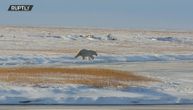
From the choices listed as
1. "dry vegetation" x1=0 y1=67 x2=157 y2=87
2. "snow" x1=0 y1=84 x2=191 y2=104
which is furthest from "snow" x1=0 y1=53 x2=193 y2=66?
"snow" x1=0 y1=84 x2=191 y2=104

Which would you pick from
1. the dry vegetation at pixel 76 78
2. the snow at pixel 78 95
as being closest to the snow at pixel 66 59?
the dry vegetation at pixel 76 78

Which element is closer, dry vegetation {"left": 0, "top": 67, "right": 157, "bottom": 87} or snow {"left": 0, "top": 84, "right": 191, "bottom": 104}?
snow {"left": 0, "top": 84, "right": 191, "bottom": 104}

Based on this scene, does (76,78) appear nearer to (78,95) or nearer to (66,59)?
(78,95)

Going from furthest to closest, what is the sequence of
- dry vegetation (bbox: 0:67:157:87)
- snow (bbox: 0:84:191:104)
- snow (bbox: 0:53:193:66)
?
snow (bbox: 0:53:193:66) < dry vegetation (bbox: 0:67:157:87) < snow (bbox: 0:84:191:104)

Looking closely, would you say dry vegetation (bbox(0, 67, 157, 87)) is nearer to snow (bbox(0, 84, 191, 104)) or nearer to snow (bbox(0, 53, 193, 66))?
snow (bbox(0, 84, 191, 104))

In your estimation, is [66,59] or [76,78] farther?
[66,59]

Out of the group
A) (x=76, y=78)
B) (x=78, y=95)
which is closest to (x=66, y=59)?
(x=76, y=78)

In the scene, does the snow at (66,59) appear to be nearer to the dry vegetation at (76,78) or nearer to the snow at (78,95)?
the dry vegetation at (76,78)

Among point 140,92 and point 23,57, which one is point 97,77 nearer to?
point 140,92

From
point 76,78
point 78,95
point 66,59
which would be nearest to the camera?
point 78,95

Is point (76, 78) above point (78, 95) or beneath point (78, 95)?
beneath

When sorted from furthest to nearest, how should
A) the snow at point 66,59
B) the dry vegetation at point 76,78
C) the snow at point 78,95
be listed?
the snow at point 66,59 < the dry vegetation at point 76,78 < the snow at point 78,95

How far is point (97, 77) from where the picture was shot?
29.2 meters

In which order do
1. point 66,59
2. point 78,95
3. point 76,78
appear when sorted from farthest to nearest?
point 66,59 → point 76,78 → point 78,95
